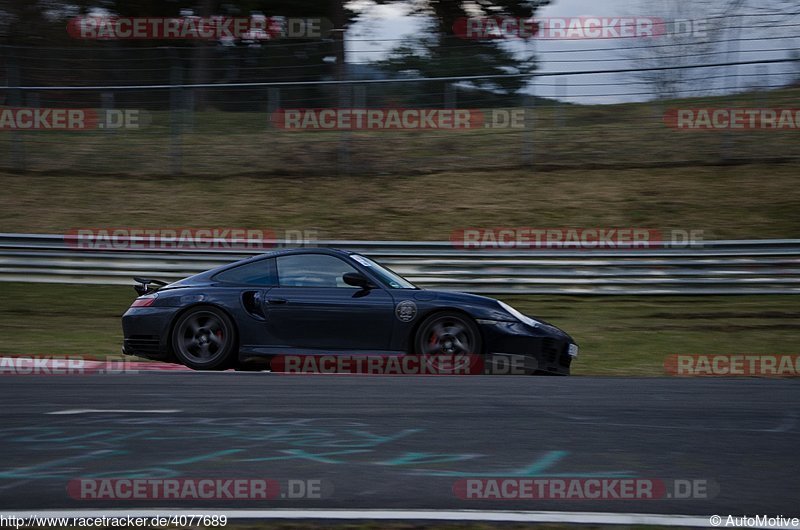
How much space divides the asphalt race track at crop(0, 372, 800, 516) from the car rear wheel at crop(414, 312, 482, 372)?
677mm

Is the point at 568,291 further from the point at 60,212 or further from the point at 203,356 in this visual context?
the point at 60,212

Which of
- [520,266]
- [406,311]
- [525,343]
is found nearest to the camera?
[525,343]

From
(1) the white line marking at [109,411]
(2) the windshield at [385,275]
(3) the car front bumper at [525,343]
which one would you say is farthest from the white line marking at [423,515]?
(2) the windshield at [385,275]

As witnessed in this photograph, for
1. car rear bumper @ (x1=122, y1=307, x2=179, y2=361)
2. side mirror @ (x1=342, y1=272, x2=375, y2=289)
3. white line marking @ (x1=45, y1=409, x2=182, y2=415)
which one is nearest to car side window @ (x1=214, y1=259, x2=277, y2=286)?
car rear bumper @ (x1=122, y1=307, x2=179, y2=361)

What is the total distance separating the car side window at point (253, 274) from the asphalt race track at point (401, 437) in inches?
51.8

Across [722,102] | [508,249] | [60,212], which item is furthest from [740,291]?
[60,212]

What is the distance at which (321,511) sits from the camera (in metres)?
3.91

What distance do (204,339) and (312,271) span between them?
1.18m

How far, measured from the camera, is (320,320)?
8.16 metres

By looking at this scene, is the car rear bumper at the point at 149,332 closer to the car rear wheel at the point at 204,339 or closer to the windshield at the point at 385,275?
the car rear wheel at the point at 204,339

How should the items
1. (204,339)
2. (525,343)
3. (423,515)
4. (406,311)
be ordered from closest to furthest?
(423,515), (525,343), (406,311), (204,339)

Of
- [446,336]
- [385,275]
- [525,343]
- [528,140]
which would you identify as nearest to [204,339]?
[385,275]

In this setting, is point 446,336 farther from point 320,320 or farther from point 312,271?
point 312,271

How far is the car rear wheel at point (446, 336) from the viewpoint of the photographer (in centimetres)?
802
